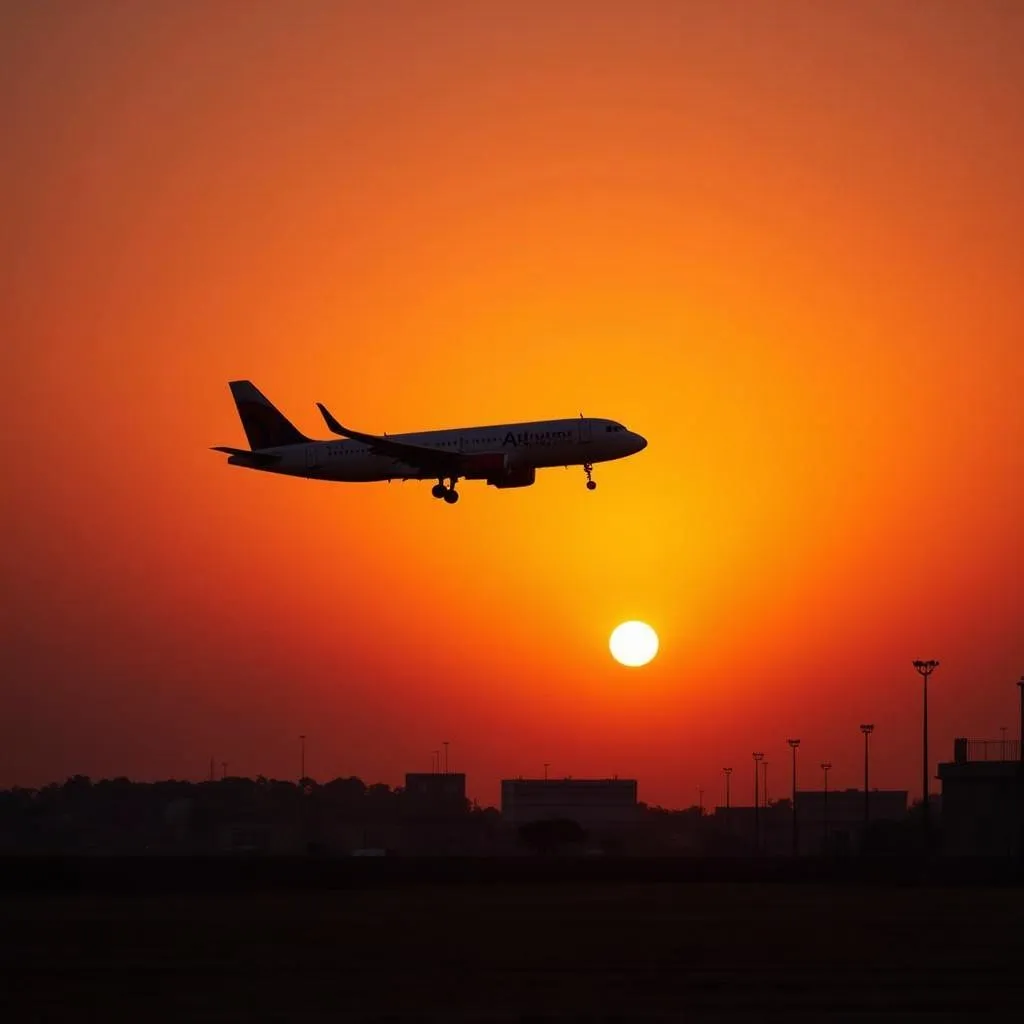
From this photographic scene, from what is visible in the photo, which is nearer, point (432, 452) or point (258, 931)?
point (258, 931)

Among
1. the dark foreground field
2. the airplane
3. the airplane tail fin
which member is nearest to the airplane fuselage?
the airplane

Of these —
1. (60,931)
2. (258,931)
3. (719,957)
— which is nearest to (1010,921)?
(719,957)

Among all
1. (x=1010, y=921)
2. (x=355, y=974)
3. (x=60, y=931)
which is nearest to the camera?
(x=355, y=974)

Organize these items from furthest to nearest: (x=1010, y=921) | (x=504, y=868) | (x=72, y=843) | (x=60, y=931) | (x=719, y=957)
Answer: (x=72, y=843), (x=504, y=868), (x=1010, y=921), (x=60, y=931), (x=719, y=957)

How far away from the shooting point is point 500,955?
126ft

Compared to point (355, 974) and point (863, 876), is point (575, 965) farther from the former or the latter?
point (863, 876)

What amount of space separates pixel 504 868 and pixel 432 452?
26.5 m

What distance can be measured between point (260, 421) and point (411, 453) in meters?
22.3

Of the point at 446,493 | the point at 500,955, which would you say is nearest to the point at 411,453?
the point at 446,493

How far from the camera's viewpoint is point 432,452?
88125 millimetres

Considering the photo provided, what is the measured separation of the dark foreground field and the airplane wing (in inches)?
1329

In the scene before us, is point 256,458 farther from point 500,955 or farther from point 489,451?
point 500,955

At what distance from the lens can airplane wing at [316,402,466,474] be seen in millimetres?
88375

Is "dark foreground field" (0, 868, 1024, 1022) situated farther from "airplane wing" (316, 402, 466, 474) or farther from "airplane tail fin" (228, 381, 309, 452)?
"airplane tail fin" (228, 381, 309, 452)
